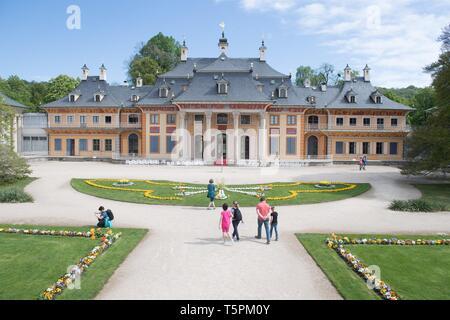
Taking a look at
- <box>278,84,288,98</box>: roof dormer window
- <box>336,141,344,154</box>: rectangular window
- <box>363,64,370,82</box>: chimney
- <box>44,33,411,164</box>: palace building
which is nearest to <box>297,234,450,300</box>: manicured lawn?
<box>44,33,411,164</box>: palace building

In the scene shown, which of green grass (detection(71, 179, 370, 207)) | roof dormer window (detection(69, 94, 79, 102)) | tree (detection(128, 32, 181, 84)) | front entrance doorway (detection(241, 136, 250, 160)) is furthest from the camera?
tree (detection(128, 32, 181, 84))

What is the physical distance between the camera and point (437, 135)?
108ft

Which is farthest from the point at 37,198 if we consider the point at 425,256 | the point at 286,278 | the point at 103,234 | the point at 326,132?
the point at 326,132

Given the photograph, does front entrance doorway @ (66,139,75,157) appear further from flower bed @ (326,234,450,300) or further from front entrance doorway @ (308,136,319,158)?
flower bed @ (326,234,450,300)

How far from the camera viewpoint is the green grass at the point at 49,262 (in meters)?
11.7

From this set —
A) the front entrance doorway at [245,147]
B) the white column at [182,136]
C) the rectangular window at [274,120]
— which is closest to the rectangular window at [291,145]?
the rectangular window at [274,120]

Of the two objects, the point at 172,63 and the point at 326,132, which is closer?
the point at 326,132

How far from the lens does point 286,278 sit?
12875mm

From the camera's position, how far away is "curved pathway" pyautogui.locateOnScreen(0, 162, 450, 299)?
11969 millimetres

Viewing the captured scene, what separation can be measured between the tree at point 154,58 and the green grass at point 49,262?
64669 millimetres

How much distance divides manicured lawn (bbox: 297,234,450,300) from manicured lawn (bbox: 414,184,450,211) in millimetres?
11807

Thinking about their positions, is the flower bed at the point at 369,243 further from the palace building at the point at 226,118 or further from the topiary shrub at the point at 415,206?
the palace building at the point at 226,118
